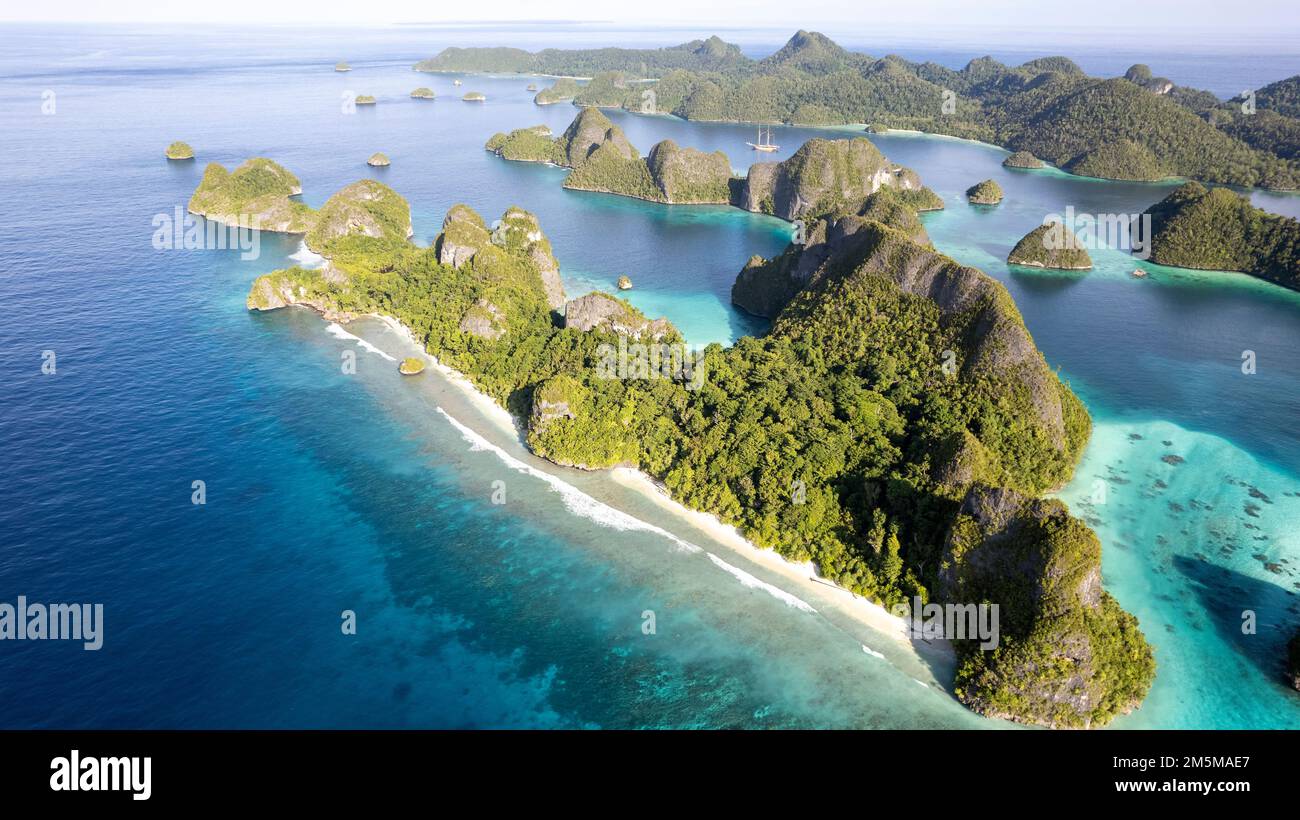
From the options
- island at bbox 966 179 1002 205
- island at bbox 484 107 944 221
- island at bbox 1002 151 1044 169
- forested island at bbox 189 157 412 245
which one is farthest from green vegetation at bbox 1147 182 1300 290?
forested island at bbox 189 157 412 245

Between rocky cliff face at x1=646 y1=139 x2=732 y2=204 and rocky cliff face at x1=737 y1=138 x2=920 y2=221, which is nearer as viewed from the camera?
rocky cliff face at x1=737 y1=138 x2=920 y2=221

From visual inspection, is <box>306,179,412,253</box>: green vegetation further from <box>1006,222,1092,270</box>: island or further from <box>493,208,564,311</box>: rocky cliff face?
<box>1006,222,1092,270</box>: island

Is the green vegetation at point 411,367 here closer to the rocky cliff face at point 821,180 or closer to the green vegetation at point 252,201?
the green vegetation at point 252,201

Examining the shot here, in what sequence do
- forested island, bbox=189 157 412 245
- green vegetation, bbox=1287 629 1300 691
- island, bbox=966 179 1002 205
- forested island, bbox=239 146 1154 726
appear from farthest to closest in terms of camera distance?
island, bbox=966 179 1002 205 < forested island, bbox=189 157 412 245 < green vegetation, bbox=1287 629 1300 691 < forested island, bbox=239 146 1154 726

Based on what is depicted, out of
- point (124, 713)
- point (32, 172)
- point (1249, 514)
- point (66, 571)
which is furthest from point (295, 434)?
point (32, 172)

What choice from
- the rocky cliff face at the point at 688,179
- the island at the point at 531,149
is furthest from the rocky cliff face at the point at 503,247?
the island at the point at 531,149
